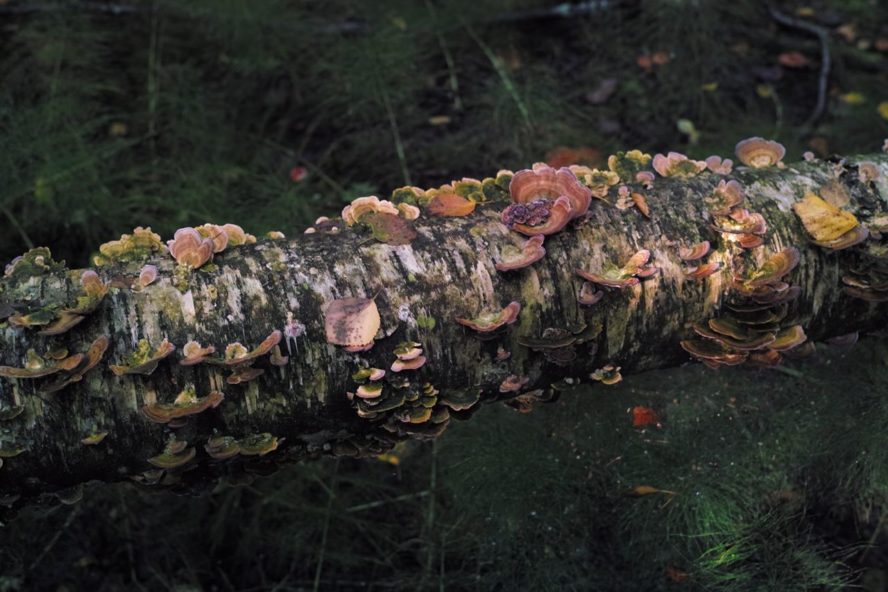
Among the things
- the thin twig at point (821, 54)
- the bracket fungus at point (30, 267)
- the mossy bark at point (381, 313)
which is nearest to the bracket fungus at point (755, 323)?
the mossy bark at point (381, 313)

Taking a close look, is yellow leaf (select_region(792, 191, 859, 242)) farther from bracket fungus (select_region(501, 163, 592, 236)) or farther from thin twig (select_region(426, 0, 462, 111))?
thin twig (select_region(426, 0, 462, 111))

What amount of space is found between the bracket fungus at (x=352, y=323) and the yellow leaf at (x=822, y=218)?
5.42 feet

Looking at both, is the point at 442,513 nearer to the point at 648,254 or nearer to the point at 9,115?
the point at 648,254

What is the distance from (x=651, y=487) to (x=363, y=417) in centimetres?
153

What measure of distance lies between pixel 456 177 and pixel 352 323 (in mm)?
3010

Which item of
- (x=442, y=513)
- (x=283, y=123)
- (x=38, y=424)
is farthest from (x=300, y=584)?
(x=283, y=123)

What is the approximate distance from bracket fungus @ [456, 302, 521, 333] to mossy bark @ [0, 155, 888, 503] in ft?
0.11

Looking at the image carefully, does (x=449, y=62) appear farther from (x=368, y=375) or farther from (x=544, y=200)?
(x=368, y=375)

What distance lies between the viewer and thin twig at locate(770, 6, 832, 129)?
5605mm

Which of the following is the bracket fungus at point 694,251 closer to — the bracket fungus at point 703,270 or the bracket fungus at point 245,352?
the bracket fungus at point 703,270

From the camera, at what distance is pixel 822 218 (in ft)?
9.16

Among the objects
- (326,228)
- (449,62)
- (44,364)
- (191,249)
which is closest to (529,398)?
(326,228)

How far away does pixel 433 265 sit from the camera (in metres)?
2.51

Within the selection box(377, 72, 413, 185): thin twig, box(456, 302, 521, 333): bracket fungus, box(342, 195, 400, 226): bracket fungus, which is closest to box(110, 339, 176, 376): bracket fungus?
box(342, 195, 400, 226): bracket fungus
